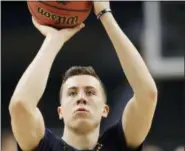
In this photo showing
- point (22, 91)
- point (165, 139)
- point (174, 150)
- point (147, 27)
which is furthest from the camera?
point (147, 27)

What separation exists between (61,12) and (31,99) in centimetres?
32

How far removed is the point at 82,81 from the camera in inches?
82.5

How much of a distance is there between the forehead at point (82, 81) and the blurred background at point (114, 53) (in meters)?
2.15

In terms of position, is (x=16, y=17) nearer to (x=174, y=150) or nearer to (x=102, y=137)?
(x=174, y=150)

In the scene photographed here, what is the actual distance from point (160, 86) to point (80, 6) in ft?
8.55

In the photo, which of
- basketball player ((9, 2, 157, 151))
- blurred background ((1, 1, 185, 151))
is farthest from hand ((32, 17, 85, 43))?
blurred background ((1, 1, 185, 151))

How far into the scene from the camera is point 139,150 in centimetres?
202

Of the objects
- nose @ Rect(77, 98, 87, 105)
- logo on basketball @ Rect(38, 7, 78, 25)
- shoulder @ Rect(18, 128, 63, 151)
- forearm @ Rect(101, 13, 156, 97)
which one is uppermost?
logo on basketball @ Rect(38, 7, 78, 25)

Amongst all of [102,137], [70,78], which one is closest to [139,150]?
[102,137]

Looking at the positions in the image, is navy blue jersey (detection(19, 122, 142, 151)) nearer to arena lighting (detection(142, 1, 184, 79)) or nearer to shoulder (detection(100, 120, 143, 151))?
shoulder (detection(100, 120, 143, 151))

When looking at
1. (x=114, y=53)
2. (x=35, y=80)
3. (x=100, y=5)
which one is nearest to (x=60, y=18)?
(x=100, y=5)

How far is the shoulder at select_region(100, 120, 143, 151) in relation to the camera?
2.02 meters

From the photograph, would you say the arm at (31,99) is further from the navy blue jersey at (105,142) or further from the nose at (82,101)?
the nose at (82,101)

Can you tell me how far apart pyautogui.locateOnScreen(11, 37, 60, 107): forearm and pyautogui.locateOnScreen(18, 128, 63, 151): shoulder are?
0.49 feet
